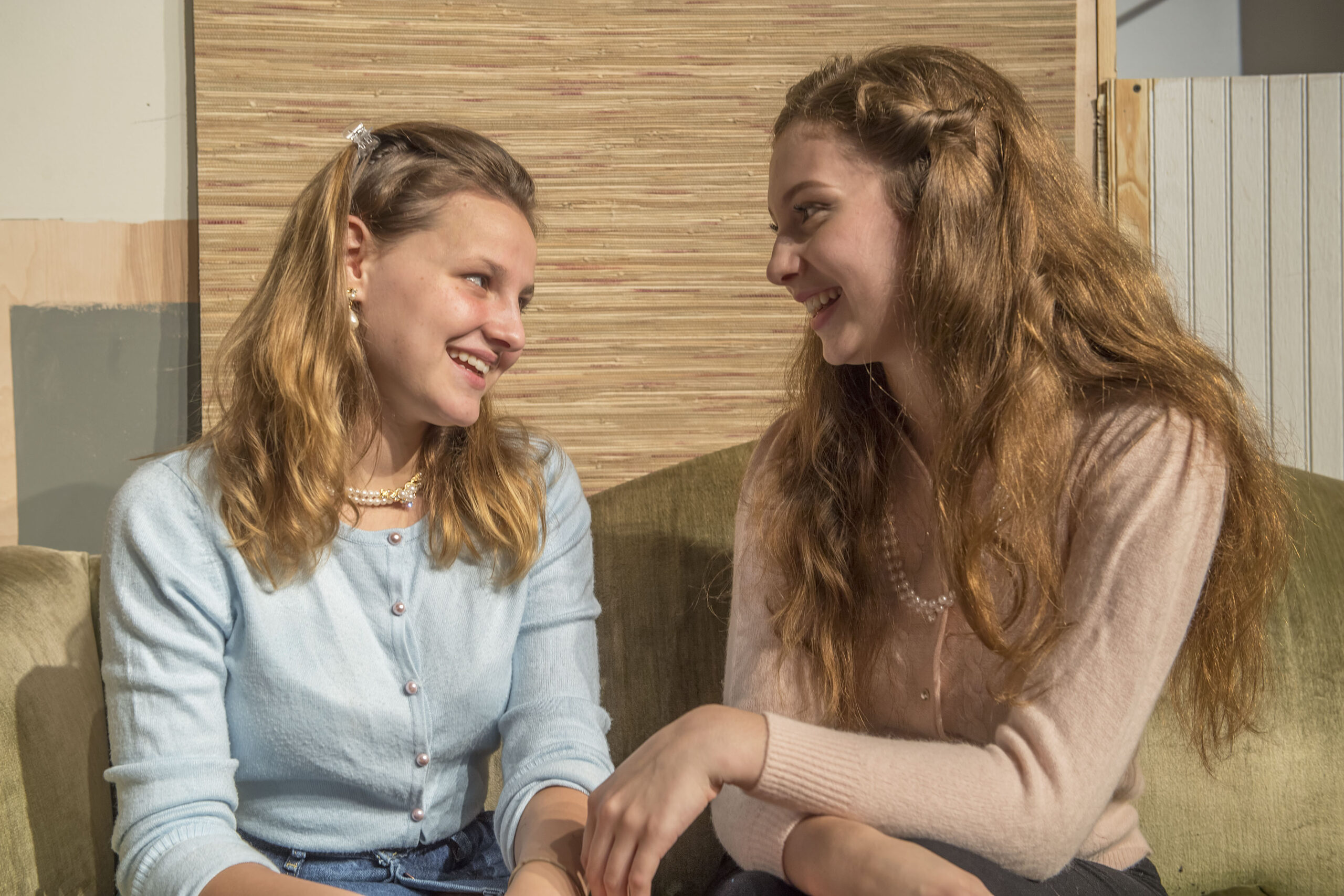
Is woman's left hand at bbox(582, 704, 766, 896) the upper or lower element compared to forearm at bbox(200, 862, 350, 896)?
upper

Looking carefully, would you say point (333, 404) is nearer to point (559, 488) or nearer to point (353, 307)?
point (353, 307)

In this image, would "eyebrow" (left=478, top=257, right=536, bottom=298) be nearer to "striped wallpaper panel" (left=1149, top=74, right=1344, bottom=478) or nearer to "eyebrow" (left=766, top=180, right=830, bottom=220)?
"eyebrow" (left=766, top=180, right=830, bottom=220)

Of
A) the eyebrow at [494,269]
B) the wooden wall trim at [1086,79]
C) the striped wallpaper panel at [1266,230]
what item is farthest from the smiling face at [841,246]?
the striped wallpaper panel at [1266,230]

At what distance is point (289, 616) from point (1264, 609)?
1111 mm

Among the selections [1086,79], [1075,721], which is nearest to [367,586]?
[1075,721]

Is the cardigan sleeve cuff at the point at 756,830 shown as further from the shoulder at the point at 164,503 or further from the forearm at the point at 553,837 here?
the shoulder at the point at 164,503

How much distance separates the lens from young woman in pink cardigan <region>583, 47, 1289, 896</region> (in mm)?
949

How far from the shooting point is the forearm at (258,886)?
0.97 m

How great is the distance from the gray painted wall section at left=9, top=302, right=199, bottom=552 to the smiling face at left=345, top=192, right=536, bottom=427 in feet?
2.87

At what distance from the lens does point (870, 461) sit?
4.16 feet

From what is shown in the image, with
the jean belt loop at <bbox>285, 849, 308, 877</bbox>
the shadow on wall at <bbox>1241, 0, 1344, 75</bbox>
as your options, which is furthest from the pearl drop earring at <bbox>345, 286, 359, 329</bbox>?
the shadow on wall at <bbox>1241, 0, 1344, 75</bbox>

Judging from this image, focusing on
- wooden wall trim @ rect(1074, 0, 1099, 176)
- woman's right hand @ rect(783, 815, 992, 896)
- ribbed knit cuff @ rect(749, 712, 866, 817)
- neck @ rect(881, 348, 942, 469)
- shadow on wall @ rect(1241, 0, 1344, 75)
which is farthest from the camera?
shadow on wall @ rect(1241, 0, 1344, 75)

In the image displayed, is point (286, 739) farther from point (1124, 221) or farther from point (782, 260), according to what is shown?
point (1124, 221)

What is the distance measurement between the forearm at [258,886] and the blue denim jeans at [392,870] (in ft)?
0.39
